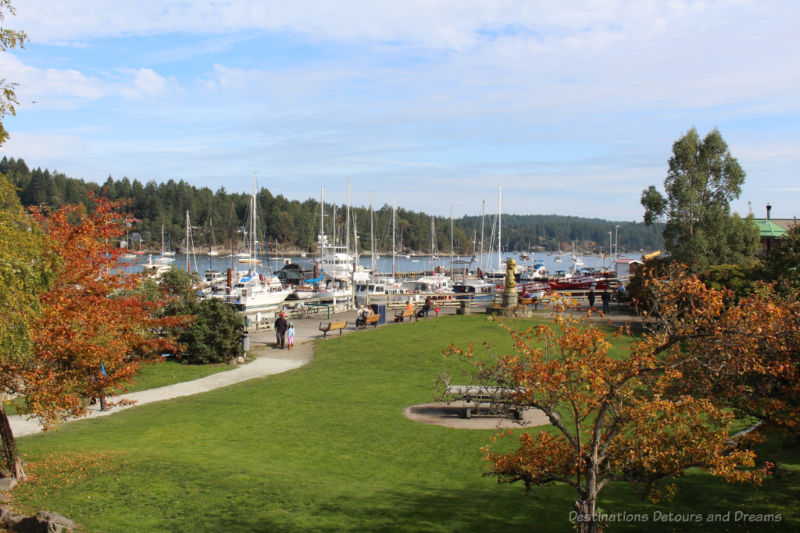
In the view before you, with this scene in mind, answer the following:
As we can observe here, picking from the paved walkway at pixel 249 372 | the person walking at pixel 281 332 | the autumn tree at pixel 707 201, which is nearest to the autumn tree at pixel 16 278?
the paved walkway at pixel 249 372

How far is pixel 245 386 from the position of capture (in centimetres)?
2270

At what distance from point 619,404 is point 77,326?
1127 cm

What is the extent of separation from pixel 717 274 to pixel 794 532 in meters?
24.0

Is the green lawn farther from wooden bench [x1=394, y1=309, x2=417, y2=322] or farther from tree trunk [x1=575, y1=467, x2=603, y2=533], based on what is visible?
tree trunk [x1=575, y1=467, x2=603, y2=533]

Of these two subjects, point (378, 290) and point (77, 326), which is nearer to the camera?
point (77, 326)

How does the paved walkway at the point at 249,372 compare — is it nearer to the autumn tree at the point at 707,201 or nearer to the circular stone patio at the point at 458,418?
the circular stone patio at the point at 458,418

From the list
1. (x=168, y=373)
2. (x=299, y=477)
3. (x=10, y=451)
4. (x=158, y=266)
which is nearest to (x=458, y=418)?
(x=299, y=477)

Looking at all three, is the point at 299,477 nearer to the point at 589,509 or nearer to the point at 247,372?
the point at 589,509

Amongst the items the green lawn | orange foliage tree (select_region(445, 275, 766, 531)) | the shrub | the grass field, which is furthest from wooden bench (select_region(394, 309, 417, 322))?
orange foliage tree (select_region(445, 275, 766, 531))

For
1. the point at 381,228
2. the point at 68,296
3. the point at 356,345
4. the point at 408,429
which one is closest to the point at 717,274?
the point at 356,345

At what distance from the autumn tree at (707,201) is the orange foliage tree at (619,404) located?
1148 inches

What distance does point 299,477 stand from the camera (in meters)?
12.8

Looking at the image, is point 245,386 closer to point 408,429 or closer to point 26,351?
point 408,429

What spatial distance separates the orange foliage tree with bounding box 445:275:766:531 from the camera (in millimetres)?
8094
